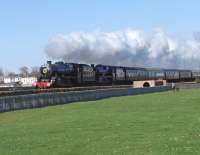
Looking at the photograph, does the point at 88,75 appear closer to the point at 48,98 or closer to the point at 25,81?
the point at 48,98

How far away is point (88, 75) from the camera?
76.0 m

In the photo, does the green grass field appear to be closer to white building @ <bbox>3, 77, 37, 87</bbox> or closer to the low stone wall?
the low stone wall

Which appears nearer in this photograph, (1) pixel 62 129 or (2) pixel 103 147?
(2) pixel 103 147

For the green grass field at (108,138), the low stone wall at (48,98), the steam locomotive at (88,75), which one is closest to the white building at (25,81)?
the steam locomotive at (88,75)

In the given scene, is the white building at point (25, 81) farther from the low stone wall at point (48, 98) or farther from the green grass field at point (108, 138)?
the green grass field at point (108, 138)

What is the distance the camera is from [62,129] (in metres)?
18.2

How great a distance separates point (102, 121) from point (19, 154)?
7.99m

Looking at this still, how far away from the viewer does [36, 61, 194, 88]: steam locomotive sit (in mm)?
68750

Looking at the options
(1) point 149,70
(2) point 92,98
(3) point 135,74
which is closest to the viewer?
(2) point 92,98

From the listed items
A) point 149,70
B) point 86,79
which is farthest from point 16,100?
point 149,70

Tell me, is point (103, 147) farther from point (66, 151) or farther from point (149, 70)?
point (149, 70)

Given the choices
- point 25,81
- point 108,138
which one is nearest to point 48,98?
point 108,138

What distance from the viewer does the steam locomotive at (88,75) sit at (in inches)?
2707

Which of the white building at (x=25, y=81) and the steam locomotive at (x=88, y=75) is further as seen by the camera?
the white building at (x=25, y=81)
